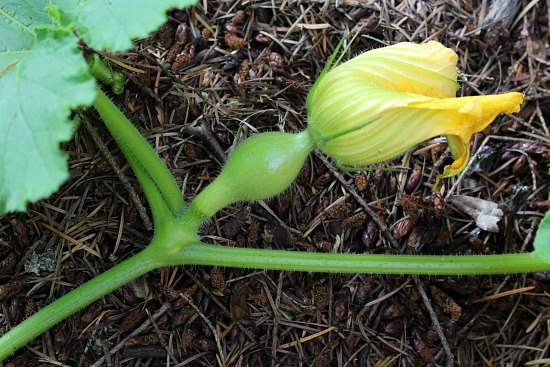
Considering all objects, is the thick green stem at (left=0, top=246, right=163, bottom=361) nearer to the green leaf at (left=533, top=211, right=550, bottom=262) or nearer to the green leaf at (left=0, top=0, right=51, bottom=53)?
the green leaf at (left=0, top=0, right=51, bottom=53)

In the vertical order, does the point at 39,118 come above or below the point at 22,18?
below

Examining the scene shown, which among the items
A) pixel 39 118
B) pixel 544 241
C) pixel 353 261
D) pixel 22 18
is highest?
pixel 22 18

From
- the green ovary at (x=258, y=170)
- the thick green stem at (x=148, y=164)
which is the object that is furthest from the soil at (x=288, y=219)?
the green ovary at (x=258, y=170)

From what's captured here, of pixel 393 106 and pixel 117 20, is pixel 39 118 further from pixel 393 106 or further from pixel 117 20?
pixel 393 106

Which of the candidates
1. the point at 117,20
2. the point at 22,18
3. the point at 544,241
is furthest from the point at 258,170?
the point at 544,241

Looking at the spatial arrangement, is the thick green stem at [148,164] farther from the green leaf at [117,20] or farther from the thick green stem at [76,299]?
the green leaf at [117,20]

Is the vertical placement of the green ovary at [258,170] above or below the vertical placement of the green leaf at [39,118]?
below

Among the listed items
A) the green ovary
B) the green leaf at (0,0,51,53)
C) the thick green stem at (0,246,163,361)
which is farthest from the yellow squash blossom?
the green leaf at (0,0,51,53)
